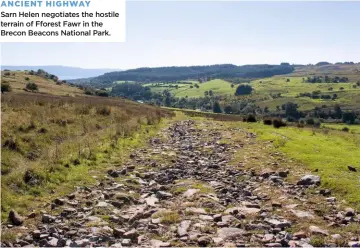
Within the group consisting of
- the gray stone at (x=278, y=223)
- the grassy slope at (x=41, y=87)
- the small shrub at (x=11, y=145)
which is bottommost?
the gray stone at (x=278, y=223)

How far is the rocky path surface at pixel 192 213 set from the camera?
339 inches

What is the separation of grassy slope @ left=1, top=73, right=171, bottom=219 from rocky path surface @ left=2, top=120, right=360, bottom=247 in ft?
3.26

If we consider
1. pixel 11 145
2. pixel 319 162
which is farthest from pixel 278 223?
pixel 11 145

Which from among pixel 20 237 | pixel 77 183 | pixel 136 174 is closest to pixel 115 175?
pixel 136 174

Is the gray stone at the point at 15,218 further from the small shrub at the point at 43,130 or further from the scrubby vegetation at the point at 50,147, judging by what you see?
the small shrub at the point at 43,130

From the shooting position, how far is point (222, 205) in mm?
11375

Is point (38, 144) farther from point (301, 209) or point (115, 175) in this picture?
point (301, 209)

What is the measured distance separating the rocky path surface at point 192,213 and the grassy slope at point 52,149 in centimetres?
99

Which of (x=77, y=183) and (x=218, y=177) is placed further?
(x=218, y=177)

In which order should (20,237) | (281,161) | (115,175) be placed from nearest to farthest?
(20,237)
(115,175)
(281,161)

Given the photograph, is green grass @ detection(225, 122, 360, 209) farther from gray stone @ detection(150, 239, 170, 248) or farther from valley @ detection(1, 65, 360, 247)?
gray stone @ detection(150, 239, 170, 248)

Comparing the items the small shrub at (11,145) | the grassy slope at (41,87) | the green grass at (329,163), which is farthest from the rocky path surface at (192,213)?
the grassy slope at (41,87)

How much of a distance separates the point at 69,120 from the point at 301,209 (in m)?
20.1

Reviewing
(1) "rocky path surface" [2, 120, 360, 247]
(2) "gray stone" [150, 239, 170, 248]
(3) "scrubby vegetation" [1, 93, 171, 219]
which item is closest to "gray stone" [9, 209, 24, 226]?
(1) "rocky path surface" [2, 120, 360, 247]
